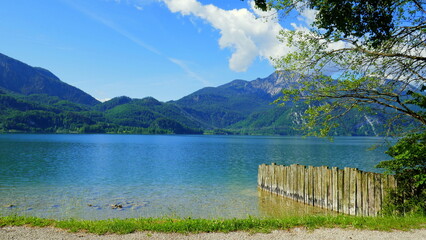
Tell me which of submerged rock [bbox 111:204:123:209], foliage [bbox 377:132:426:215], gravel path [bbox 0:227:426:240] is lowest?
submerged rock [bbox 111:204:123:209]

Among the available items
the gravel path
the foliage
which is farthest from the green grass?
the foliage

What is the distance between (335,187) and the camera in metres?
17.5

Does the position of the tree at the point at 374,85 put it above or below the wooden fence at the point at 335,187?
above

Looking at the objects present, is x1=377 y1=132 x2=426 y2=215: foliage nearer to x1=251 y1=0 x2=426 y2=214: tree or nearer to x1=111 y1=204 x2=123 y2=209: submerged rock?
x1=251 y1=0 x2=426 y2=214: tree

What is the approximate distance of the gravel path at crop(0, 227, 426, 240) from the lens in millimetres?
8953

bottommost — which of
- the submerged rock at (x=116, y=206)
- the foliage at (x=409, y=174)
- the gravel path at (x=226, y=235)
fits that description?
the submerged rock at (x=116, y=206)

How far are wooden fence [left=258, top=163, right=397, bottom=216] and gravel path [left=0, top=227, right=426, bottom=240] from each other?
537 cm

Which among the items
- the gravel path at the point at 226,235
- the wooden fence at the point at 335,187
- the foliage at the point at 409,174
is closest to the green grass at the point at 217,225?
the gravel path at the point at 226,235

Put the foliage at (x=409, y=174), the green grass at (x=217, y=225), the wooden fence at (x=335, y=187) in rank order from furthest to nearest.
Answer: the wooden fence at (x=335, y=187) < the foliage at (x=409, y=174) < the green grass at (x=217, y=225)

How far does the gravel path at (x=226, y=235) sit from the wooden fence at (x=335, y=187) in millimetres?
5371

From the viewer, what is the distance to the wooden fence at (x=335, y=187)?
14773 millimetres

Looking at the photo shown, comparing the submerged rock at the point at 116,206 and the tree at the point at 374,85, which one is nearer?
the tree at the point at 374,85

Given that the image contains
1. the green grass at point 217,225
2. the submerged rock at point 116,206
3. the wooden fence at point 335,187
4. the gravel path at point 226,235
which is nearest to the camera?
the gravel path at point 226,235

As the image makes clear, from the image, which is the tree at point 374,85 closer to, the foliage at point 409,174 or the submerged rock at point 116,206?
the foliage at point 409,174
